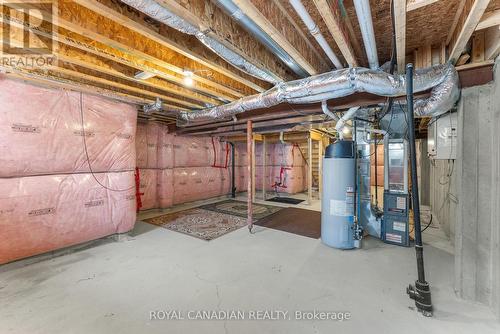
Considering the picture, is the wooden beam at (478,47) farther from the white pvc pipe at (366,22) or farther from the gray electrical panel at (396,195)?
the gray electrical panel at (396,195)

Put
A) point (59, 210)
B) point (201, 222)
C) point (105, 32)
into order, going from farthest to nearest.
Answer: point (201, 222), point (59, 210), point (105, 32)

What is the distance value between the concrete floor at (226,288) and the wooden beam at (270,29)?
7.10 ft

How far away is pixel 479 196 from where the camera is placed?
1.79 m

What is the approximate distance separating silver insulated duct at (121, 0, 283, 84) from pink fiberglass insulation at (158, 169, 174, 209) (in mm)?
3727

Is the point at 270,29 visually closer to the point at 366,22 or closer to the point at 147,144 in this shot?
the point at 366,22

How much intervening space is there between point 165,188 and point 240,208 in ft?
6.29

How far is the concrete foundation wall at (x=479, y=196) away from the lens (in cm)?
167

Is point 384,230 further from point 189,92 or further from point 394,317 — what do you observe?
point 189,92

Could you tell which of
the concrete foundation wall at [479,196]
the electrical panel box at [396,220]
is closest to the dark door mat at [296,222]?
the electrical panel box at [396,220]

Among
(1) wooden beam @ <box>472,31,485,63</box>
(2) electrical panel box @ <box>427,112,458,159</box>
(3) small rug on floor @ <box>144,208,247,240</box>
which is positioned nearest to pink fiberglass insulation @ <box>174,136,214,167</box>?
(3) small rug on floor @ <box>144,208,247,240</box>

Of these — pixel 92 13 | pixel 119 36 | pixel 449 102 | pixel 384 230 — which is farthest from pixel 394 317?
pixel 92 13

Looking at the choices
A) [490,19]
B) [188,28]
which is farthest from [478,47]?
[188,28]

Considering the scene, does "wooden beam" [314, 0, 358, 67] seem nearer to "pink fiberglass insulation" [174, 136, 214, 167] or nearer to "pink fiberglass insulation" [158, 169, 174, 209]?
"pink fiberglass insulation" [158, 169, 174, 209]

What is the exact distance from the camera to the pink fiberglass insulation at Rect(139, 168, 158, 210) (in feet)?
15.3
